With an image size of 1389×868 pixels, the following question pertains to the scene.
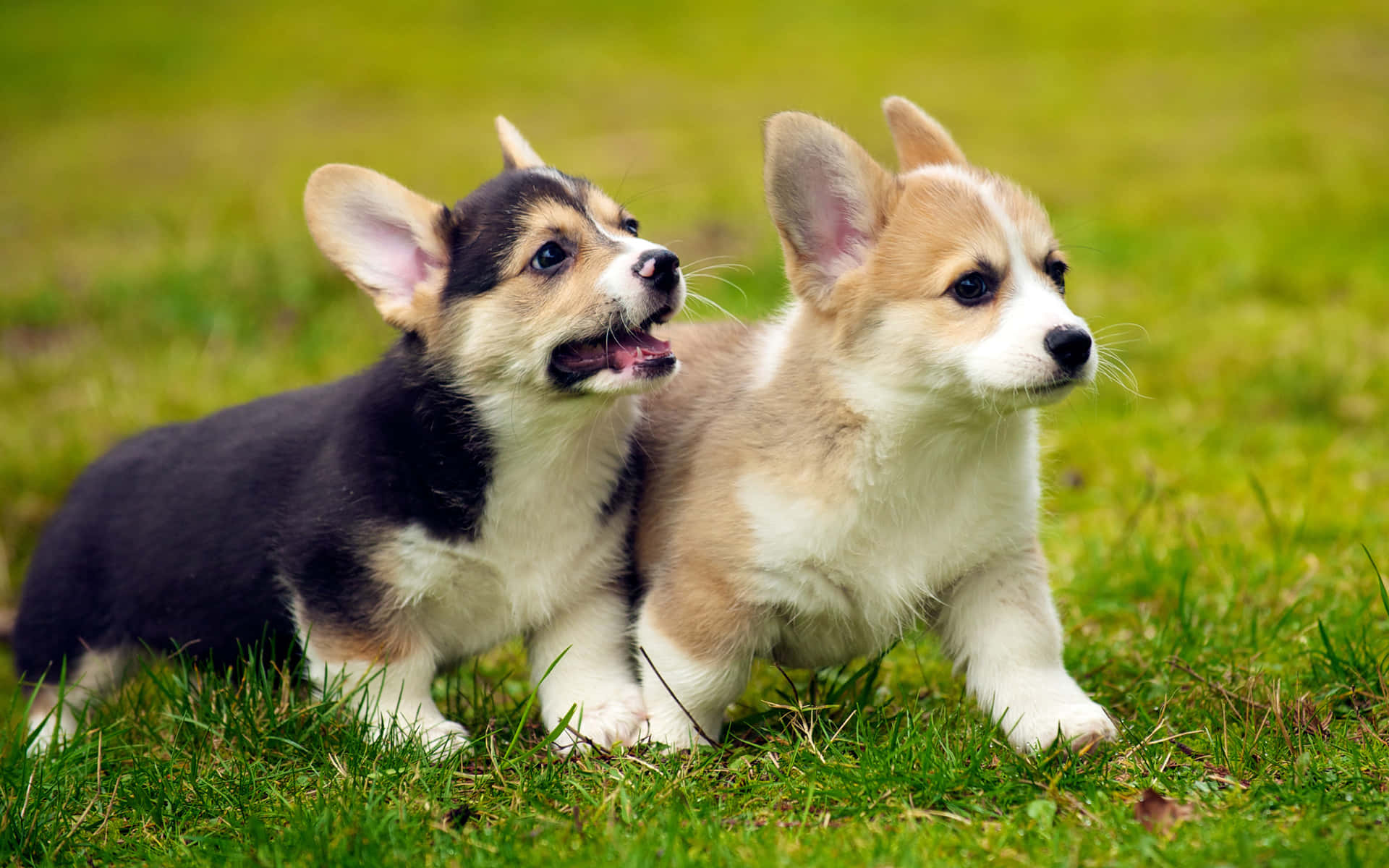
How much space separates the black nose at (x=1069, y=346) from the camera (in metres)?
3.54

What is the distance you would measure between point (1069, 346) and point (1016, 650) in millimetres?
960

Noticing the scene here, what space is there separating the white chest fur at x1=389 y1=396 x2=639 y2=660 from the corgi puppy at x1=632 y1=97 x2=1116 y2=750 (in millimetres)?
279

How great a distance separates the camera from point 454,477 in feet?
13.5

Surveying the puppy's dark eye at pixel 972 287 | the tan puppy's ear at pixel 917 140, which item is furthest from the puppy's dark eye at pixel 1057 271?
the tan puppy's ear at pixel 917 140

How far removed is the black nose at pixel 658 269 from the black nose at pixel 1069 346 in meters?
1.16

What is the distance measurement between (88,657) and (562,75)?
15530 mm

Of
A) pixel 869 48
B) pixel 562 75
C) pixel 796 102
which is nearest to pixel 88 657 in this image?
pixel 796 102

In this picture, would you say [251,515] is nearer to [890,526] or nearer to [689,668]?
[689,668]

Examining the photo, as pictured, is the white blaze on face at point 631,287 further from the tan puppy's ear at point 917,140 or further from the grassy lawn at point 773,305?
the grassy lawn at point 773,305

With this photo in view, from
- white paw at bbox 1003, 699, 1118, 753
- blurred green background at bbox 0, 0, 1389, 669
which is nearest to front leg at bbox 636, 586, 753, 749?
white paw at bbox 1003, 699, 1118, 753

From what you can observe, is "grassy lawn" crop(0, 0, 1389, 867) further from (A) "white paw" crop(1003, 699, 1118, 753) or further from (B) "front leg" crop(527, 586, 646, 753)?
(B) "front leg" crop(527, 586, 646, 753)

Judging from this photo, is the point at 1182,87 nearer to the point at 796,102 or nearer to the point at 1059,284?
the point at 796,102

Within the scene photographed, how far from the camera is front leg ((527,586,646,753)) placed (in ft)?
13.0

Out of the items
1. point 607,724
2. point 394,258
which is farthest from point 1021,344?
point 394,258
